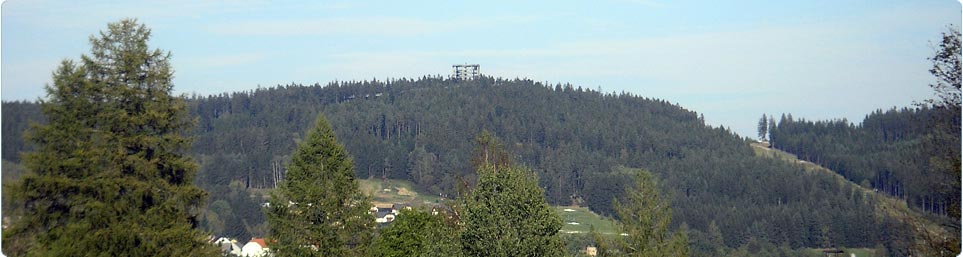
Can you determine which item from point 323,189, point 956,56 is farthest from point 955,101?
point 323,189

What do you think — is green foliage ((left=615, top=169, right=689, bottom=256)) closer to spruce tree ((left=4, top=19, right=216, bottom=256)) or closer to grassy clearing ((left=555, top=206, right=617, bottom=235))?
spruce tree ((left=4, top=19, right=216, bottom=256))

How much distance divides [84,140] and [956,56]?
38.8ft

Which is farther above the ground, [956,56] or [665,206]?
[956,56]

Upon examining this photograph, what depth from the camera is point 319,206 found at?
850 inches

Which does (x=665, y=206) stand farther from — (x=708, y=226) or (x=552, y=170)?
(x=552, y=170)

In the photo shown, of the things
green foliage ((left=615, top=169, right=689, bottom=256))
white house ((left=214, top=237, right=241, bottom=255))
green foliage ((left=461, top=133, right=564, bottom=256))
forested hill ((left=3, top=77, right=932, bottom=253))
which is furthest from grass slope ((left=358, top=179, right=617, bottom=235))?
green foliage ((left=461, top=133, right=564, bottom=256))

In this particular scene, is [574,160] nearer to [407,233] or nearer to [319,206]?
[407,233]

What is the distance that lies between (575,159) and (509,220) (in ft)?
484

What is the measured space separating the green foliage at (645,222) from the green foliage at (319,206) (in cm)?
880

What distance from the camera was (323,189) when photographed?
21.6m

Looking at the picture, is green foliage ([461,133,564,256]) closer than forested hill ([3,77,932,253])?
Yes

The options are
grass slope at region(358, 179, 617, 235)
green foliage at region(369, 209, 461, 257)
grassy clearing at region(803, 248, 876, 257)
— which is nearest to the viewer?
green foliage at region(369, 209, 461, 257)

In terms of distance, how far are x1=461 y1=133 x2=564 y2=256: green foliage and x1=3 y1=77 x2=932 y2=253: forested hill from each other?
75.8m

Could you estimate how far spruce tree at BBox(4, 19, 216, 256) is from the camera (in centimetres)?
1480
